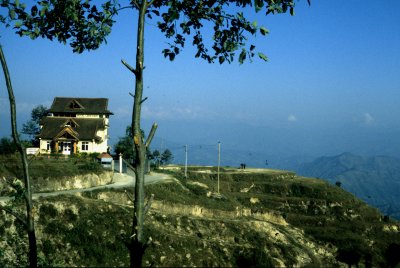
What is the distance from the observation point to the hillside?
32.4m

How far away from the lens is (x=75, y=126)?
72625 millimetres

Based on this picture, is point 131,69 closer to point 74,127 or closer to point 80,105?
point 74,127

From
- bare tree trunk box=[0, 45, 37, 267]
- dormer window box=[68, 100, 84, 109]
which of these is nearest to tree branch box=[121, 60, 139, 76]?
bare tree trunk box=[0, 45, 37, 267]

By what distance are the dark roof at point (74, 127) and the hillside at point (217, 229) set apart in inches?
802

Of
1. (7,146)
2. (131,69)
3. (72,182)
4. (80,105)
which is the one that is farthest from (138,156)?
(80,105)

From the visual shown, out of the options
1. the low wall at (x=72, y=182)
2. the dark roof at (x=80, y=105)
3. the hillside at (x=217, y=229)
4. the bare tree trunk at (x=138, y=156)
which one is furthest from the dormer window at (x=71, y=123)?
the bare tree trunk at (x=138, y=156)

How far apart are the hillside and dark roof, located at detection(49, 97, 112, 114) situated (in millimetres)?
23646

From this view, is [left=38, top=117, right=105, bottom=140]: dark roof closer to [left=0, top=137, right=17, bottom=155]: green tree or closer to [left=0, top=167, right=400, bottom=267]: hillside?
[left=0, top=137, right=17, bottom=155]: green tree

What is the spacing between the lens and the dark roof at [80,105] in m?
75.6

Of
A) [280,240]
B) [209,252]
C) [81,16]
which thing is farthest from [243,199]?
[81,16]

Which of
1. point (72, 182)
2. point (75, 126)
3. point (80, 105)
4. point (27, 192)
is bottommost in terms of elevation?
point (72, 182)

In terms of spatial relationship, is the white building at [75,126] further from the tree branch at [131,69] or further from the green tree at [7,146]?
the tree branch at [131,69]

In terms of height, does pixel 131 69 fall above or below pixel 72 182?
above

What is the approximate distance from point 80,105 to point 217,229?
1658 inches
